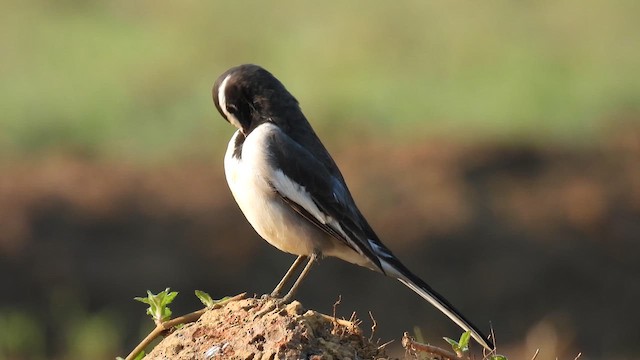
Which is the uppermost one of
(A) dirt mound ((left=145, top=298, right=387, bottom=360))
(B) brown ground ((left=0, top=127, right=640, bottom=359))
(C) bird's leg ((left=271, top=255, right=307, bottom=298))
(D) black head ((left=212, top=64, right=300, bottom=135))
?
(D) black head ((left=212, top=64, right=300, bottom=135))

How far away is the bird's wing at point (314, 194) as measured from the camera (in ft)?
21.2

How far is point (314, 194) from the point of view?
6.59 m

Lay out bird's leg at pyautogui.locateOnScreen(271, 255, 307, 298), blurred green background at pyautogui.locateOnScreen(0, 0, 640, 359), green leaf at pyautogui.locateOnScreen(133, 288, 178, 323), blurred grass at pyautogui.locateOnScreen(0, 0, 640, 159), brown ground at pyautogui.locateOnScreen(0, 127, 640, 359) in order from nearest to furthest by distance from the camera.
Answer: green leaf at pyautogui.locateOnScreen(133, 288, 178, 323) < bird's leg at pyautogui.locateOnScreen(271, 255, 307, 298) < brown ground at pyautogui.locateOnScreen(0, 127, 640, 359) < blurred green background at pyautogui.locateOnScreen(0, 0, 640, 359) < blurred grass at pyautogui.locateOnScreen(0, 0, 640, 159)

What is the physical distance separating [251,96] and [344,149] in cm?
1039

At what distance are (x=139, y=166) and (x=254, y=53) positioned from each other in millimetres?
3857

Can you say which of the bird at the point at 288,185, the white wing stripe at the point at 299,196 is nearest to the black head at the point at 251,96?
the bird at the point at 288,185

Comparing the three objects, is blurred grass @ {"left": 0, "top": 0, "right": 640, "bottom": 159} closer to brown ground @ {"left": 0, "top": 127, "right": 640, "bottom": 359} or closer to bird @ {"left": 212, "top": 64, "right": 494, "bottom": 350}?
brown ground @ {"left": 0, "top": 127, "right": 640, "bottom": 359}

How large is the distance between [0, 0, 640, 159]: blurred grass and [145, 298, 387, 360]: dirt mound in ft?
39.3

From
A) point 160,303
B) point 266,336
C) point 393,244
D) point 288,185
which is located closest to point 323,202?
point 288,185

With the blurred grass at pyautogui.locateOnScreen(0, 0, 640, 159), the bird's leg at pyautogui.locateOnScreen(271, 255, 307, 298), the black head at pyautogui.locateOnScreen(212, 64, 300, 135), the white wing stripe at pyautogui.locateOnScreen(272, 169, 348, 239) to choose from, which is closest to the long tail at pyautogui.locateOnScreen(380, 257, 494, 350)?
the white wing stripe at pyautogui.locateOnScreen(272, 169, 348, 239)

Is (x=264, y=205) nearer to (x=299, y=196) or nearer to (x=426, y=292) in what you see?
(x=299, y=196)

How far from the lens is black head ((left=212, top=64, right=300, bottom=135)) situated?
6695 mm

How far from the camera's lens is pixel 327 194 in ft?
21.9

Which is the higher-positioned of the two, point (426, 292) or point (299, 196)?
point (299, 196)
